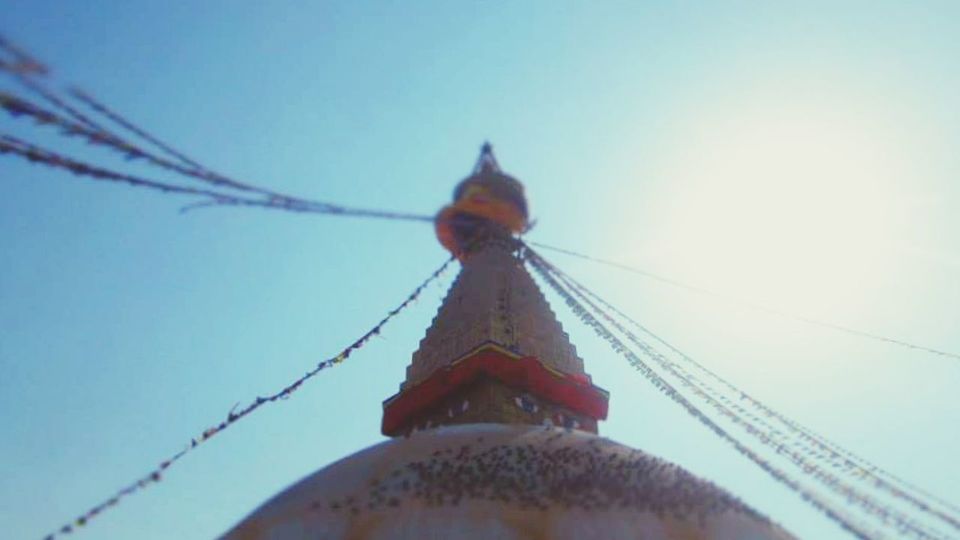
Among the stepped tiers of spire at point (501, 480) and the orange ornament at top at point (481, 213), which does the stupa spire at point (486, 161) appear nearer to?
the orange ornament at top at point (481, 213)

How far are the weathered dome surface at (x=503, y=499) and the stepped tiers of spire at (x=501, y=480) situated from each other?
12 mm

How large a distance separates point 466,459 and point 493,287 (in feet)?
17.8

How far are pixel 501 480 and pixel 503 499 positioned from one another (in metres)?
0.32

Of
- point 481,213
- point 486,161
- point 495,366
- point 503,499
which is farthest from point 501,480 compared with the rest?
point 486,161

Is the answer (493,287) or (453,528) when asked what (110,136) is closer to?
(453,528)

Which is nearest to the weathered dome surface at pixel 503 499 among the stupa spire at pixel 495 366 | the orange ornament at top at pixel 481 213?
the stupa spire at pixel 495 366

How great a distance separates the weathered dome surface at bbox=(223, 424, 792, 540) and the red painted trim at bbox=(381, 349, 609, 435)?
9.62ft

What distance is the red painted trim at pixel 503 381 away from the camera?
33.5 ft

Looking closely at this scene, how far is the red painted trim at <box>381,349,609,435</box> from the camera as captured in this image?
10.2 m

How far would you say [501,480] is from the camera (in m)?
6.12

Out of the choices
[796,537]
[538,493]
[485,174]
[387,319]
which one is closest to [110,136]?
[538,493]

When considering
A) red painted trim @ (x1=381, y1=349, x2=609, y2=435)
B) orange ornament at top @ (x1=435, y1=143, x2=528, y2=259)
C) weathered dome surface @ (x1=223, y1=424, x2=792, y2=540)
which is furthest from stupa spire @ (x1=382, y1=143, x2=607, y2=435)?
weathered dome surface @ (x1=223, y1=424, x2=792, y2=540)

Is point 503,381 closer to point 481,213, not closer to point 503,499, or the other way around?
point 503,499

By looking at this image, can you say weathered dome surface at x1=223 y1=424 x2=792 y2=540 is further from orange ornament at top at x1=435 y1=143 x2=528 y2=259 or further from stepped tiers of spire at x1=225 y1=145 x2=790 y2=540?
orange ornament at top at x1=435 y1=143 x2=528 y2=259
